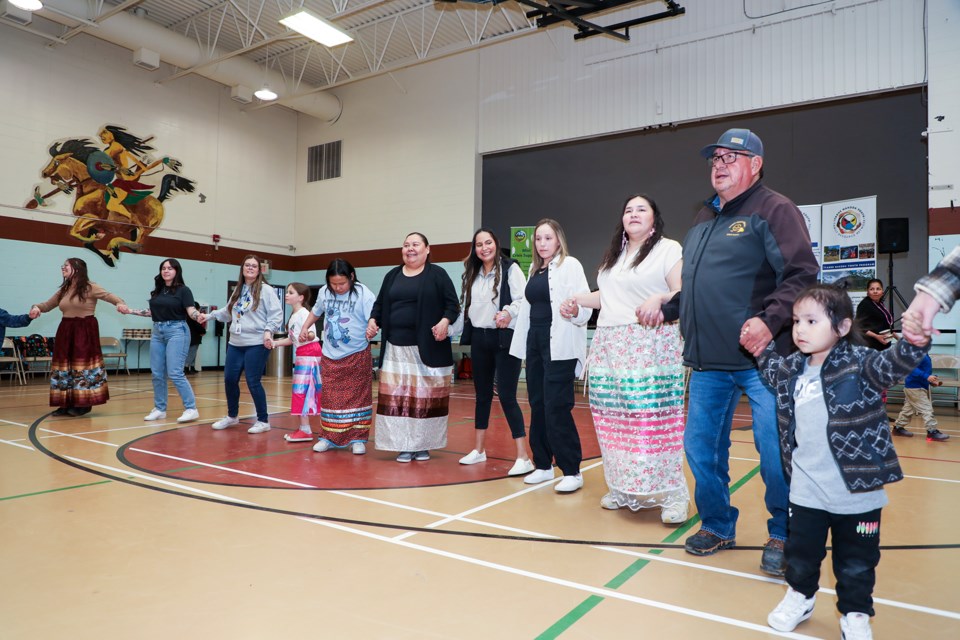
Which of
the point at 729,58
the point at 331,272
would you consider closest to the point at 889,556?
the point at 331,272

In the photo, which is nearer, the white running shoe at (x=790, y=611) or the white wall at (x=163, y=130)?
the white running shoe at (x=790, y=611)

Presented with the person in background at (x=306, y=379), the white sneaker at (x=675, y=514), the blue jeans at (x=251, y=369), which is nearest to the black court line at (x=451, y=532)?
the white sneaker at (x=675, y=514)

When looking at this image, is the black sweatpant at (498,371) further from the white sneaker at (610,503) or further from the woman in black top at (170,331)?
the woman in black top at (170,331)

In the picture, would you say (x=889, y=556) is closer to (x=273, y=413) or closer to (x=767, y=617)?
(x=767, y=617)

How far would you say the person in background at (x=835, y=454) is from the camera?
176 centimetres

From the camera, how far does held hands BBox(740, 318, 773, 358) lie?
2.13 m

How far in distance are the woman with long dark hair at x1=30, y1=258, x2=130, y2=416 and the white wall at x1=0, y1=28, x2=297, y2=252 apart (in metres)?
6.53

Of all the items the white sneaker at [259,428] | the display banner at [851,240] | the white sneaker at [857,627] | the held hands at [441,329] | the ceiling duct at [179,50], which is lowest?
the white sneaker at [259,428]

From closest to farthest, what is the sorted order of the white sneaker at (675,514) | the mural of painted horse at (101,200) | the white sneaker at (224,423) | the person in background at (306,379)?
1. the white sneaker at (675,514)
2. the person in background at (306,379)
3. the white sneaker at (224,423)
4. the mural of painted horse at (101,200)

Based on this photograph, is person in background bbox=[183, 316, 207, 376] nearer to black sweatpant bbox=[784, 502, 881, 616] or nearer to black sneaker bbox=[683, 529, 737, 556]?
black sneaker bbox=[683, 529, 737, 556]

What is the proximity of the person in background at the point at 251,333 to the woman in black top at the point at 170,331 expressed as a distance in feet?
2.25

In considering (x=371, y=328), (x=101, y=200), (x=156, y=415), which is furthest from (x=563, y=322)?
(x=101, y=200)

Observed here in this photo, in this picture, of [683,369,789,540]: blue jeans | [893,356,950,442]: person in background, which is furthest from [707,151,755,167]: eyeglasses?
[893,356,950,442]: person in background

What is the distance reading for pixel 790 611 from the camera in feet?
6.26
